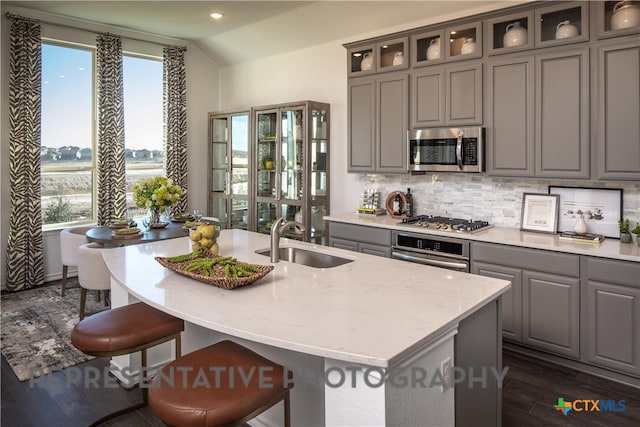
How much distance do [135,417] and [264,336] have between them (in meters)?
1.60

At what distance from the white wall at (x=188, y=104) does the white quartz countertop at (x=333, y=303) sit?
3467mm

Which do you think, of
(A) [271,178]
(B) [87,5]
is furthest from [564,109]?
(B) [87,5]

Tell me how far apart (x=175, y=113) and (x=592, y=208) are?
5.20 meters

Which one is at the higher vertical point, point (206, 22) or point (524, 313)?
point (206, 22)

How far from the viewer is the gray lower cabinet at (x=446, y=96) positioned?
147 inches

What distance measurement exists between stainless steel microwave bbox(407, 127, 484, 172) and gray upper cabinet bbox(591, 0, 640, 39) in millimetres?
1044

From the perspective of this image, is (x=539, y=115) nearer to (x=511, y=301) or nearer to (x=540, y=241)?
(x=540, y=241)

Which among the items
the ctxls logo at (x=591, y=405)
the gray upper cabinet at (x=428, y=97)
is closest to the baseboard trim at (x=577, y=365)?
the ctxls logo at (x=591, y=405)

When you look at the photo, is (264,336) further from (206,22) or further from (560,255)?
(206,22)

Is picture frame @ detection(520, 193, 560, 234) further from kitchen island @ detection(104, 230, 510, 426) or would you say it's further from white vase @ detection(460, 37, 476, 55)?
kitchen island @ detection(104, 230, 510, 426)

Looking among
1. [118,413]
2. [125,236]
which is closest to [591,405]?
[118,413]

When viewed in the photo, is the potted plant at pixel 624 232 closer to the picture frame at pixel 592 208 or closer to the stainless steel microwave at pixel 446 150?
the picture frame at pixel 592 208

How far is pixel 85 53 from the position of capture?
556 centimetres

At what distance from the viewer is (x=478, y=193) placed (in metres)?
4.13
